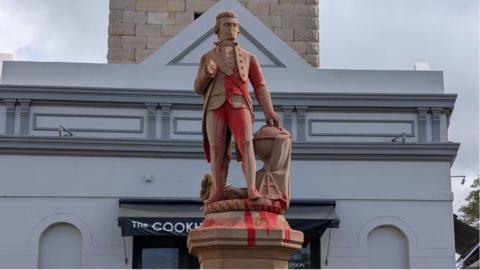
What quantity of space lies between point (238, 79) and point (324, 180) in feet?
23.8

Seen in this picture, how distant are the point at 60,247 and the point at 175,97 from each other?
3.37 meters

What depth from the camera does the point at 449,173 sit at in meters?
15.3

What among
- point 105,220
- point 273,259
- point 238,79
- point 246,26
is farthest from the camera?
point 246,26

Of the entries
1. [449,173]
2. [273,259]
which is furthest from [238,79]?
[449,173]

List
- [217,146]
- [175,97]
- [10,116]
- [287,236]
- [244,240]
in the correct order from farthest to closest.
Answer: [175,97]
[10,116]
[217,146]
[287,236]
[244,240]

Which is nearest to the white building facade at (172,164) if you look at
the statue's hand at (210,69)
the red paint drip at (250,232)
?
the statue's hand at (210,69)

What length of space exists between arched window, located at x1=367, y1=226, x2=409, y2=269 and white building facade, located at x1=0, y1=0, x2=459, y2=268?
0.02 metres

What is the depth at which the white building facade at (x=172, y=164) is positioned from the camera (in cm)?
1475

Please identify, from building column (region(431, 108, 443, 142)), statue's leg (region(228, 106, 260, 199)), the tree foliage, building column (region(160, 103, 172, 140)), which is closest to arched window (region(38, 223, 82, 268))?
building column (region(160, 103, 172, 140))

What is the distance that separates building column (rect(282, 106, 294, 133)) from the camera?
15.4m

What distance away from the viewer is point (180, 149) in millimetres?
15078

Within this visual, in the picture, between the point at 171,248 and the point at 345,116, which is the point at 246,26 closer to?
the point at 345,116

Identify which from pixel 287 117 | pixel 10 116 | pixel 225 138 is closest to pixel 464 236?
pixel 287 117

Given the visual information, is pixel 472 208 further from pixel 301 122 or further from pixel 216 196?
pixel 216 196
